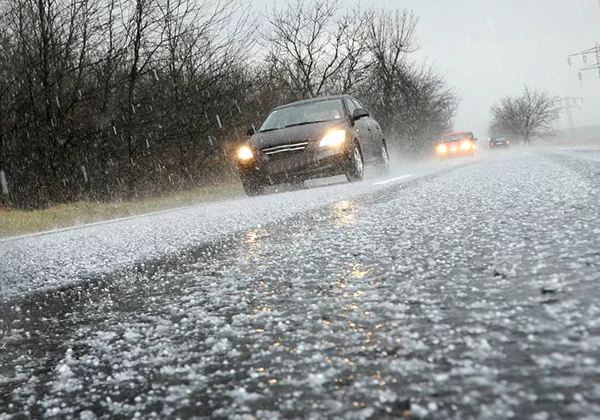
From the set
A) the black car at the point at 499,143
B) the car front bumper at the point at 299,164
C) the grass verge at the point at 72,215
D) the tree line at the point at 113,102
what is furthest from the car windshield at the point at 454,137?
the black car at the point at 499,143

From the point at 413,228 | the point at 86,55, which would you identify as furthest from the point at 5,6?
the point at 413,228

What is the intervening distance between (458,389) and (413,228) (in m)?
2.48

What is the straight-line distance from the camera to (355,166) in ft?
33.4

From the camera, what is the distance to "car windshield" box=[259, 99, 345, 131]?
10.7 m

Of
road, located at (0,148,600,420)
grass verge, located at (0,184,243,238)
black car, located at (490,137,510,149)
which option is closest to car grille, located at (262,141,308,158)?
grass verge, located at (0,184,243,238)

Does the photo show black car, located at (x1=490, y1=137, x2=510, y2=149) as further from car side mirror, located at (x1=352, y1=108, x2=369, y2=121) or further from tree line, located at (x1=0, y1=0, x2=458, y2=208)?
car side mirror, located at (x1=352, y1=108, x2=369, y2=121)

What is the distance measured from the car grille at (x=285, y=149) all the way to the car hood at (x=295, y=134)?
5 cm

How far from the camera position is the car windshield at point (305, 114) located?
35.0 feet

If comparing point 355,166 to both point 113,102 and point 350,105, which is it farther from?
point 113,102

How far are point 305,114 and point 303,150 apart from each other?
1243 mm

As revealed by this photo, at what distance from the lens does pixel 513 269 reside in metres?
2.13

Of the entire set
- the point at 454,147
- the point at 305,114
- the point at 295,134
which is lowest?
the point at 454,147

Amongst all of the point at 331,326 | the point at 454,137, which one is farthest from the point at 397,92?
the point at 331,326

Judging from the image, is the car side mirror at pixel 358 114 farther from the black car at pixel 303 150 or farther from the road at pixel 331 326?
the road at pixel 331 326
